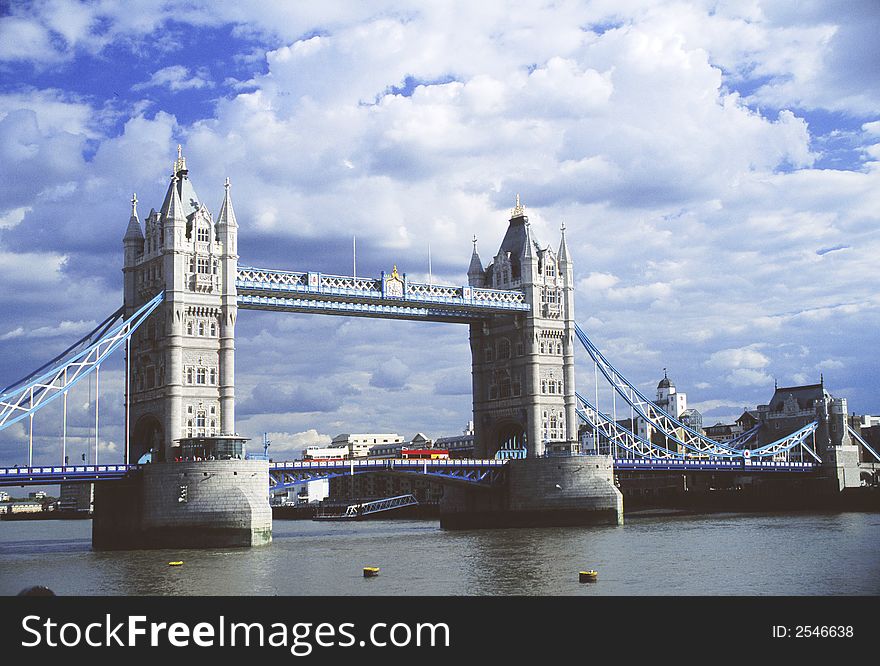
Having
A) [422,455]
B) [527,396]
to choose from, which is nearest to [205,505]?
[422,455]

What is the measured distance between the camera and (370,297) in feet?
294

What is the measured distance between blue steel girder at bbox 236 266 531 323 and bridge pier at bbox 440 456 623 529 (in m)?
14.7

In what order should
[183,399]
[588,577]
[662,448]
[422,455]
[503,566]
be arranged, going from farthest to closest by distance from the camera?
[662,448]
[422,455]
[183,399]
[503,566]
[588,577]

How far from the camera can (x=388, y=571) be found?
53.1 meters

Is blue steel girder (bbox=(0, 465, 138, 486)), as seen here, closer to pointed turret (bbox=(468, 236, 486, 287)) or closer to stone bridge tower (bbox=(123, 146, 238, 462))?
stone bridge tower (bbox=(123, 146, 238, 462))

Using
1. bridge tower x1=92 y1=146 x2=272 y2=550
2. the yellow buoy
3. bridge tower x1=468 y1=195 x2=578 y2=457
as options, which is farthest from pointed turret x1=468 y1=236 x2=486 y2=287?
the yellow buoy

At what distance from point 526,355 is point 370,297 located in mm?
18034

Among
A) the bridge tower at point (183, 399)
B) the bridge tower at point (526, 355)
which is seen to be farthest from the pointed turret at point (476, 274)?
the bridge tower at point (183, 399)

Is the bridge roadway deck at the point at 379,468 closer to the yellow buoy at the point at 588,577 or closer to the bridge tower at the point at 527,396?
the bridge tower at the point at 527,396

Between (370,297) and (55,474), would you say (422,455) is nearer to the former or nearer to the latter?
(370,297)
